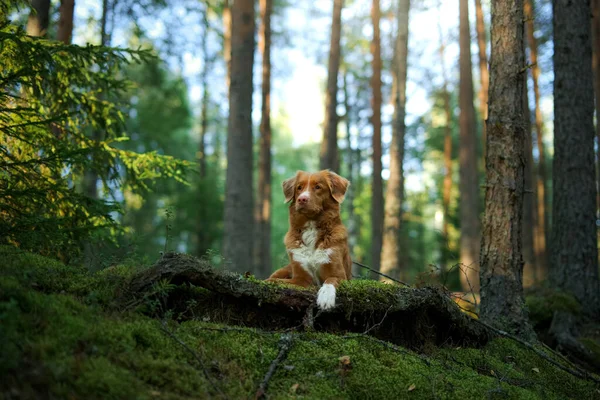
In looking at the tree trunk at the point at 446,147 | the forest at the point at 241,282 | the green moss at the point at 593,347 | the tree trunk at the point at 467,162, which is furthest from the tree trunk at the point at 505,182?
the tree trunk at the point at 446,147

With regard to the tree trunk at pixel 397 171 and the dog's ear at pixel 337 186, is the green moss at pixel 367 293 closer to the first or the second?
the dog's ear at pixel 337 186

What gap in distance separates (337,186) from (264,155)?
15379mm

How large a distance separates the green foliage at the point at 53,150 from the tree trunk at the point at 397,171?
8343 mm

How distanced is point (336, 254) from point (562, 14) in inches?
330

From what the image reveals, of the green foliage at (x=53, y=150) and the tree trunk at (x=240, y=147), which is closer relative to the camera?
the green foliage at (x=53, y=150)

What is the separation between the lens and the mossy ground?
3.45 meters

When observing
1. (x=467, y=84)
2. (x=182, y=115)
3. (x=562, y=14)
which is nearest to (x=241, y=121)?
(x=562, y=14)

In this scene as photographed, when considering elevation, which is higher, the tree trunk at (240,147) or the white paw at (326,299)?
the tree trunk at (240,147)

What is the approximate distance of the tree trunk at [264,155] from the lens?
851 inches

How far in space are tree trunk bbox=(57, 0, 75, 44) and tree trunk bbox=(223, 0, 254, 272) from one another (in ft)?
12.4

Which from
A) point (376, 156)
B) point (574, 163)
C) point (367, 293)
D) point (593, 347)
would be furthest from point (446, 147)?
point (367, 293)

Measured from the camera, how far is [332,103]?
61.4 feet

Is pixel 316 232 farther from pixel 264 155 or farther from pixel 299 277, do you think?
pixel 264 155

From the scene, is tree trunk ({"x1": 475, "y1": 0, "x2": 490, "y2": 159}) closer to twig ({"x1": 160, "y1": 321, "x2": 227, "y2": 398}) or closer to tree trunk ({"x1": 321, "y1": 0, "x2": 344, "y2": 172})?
tree trunk ({"x1": 321, "y1": 0, "x2": 344, "y2": 172})
